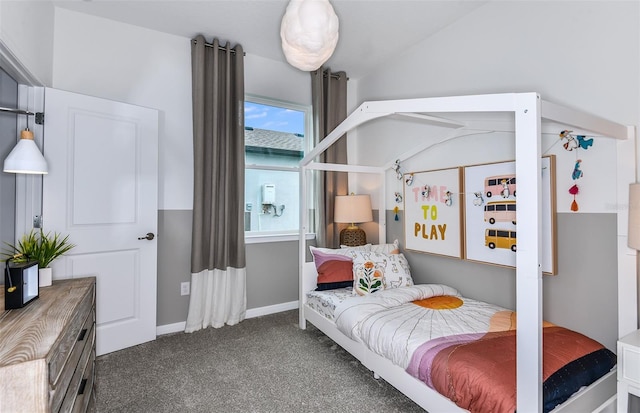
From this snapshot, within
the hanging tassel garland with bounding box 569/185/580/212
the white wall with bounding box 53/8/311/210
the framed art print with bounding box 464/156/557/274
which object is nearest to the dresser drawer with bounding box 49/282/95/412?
the white wall with bounding box 53/8/311/210

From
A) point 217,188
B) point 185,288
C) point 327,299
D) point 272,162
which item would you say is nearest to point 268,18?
point 272,162

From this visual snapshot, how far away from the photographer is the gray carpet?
1.80 meters

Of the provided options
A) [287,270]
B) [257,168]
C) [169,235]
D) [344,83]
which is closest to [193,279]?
[169,235]

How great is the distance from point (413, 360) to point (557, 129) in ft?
5.45

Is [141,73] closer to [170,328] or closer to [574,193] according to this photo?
[170,328]

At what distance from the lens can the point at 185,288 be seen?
2936 mm

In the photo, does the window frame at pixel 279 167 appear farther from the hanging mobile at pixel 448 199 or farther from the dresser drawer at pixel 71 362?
the dresser drawer at pixel 71 362

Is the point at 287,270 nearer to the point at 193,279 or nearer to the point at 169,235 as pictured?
the point at 193,279

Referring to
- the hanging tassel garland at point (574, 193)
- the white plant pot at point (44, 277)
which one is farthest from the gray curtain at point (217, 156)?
the hanging tassel garland at point (574, 193)

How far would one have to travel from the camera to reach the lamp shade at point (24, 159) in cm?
165

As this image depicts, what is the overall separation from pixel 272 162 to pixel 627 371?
3047mm

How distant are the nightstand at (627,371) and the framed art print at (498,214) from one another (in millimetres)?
674

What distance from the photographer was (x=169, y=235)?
2865 mm

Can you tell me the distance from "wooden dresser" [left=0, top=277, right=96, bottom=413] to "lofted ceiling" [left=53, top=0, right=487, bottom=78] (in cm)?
218
